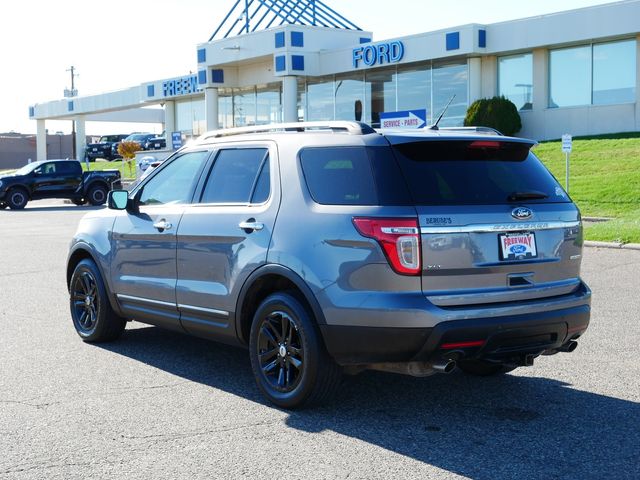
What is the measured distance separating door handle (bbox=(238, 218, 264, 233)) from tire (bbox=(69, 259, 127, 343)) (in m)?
2.21

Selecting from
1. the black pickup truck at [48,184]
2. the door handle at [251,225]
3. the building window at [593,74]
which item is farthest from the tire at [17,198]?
the door handle at [251,225]

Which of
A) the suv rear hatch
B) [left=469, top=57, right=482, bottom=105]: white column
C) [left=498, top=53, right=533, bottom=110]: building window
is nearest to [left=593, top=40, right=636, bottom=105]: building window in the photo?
[left=498, top=53, right=533, bottom=110]: building window

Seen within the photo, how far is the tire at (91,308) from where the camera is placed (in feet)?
25.8

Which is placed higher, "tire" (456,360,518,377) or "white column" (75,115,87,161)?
"white column" (75,115,87,161)

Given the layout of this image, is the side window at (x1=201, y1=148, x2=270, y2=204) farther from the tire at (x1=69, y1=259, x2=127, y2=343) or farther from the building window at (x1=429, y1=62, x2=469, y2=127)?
the building window at (x1=429, y1=62, x2=469, y2=127)

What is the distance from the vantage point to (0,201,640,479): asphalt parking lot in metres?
4.79

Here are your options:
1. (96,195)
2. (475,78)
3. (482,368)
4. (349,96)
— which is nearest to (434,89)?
(475,78)

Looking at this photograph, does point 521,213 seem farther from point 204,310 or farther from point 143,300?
point 143,300

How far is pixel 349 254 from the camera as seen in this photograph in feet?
17.7

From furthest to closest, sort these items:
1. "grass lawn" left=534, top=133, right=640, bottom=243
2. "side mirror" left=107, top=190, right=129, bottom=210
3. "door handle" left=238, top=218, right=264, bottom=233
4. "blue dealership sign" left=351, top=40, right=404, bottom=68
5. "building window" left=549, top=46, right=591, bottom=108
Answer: "blue dealership sign" left=351, top=40, right=404, bottom=68 < "building window" left=549, top=46, right=591, bottom=108 < "grass lawn" left=534, top=133, right=640, bottom=243 < "side mirror" left=107, top=190, right=129, bottom=210 < "door handle" left=238, top=218, right=264, bottom=233

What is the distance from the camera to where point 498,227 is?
548 cm

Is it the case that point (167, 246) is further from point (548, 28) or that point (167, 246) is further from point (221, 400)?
point (548, 28)

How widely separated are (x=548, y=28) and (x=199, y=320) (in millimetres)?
29694

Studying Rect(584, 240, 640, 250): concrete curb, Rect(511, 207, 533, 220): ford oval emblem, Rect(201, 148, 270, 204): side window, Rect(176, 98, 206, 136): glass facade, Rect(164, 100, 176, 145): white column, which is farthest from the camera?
Rect(164, 100, 176, 145): white column
